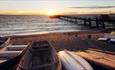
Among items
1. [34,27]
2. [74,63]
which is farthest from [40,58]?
[34,27]

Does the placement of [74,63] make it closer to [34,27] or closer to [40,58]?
[40,58]

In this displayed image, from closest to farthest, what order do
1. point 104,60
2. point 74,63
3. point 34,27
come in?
point 74,63, point 104,60, point 34,27

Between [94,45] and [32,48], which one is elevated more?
[32,48]

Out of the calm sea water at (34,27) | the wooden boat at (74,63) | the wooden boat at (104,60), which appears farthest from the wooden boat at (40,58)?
the calm sea water at (34,27)

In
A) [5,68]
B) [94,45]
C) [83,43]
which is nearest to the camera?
[5,68]

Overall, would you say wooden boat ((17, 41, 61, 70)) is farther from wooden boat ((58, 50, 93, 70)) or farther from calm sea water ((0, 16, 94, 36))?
calm sea water ((0, 16, 94, 36))

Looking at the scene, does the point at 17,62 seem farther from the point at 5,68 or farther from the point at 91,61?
the point at 91,61

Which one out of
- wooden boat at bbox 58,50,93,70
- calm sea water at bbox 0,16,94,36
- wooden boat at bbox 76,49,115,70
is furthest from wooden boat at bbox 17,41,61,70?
calm sea water at bbox 0,16,94,36

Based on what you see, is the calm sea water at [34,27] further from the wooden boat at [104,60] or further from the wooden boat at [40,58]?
the wooden boat at [104,60]

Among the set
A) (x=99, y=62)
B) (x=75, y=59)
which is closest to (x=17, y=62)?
(x=75, y=59)
